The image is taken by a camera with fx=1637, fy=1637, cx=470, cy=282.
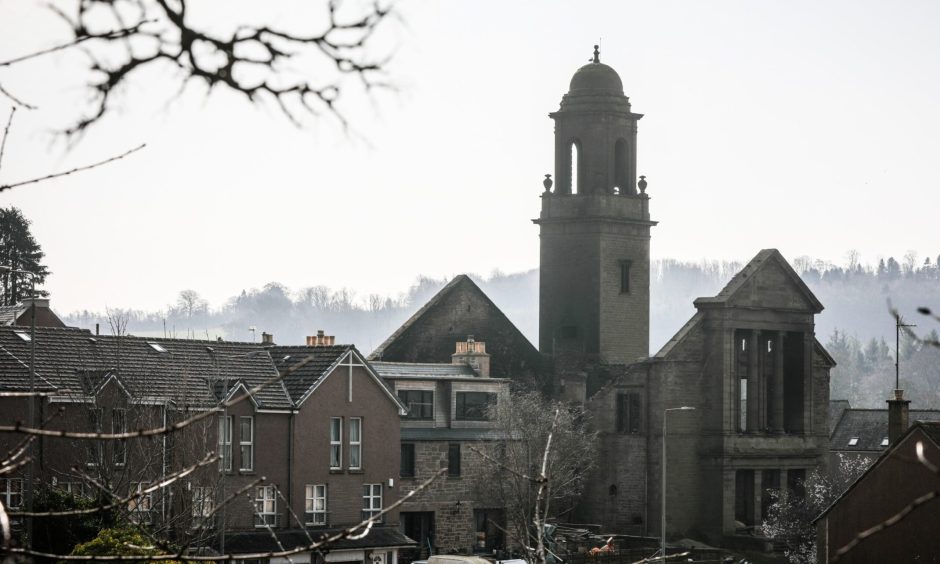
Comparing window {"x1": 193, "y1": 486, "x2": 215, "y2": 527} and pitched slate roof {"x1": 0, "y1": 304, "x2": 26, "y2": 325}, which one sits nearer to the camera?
window {"x1": 193, "y1": 486, "x2": 215, "y2": 527}

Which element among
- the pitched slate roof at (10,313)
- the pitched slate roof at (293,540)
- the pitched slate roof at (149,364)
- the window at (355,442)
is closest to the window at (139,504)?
the pitched slate roof at (293,540)

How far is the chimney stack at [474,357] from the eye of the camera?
7438cm

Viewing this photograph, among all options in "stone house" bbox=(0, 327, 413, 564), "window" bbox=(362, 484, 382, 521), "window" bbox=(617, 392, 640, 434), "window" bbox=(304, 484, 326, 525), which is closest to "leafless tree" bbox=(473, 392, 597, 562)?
"window" bbox=(617, 392, 640, 434)

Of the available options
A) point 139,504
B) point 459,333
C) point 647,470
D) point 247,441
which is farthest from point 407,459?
point 139,504

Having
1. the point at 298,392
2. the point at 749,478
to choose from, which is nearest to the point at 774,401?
the point at 749,478

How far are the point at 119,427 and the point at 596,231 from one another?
41.0 meters

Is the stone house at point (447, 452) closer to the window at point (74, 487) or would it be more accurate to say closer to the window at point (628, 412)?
the window at point (628, 412)

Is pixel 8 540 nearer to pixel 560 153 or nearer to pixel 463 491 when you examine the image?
pixel 463 491

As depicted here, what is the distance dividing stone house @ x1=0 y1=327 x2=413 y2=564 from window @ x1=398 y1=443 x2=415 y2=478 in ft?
16.2

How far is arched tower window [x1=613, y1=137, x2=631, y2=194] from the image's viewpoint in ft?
283

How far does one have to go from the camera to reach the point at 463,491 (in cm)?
6838

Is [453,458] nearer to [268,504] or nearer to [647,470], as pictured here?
[647,470]

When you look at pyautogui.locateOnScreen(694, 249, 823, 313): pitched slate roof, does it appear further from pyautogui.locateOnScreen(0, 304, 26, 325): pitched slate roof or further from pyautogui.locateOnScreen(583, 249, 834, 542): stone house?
pyautogui.locateOnScreen(0, 304, 26, 325): pitched slate roof

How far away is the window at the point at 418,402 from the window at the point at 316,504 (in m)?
11.4
